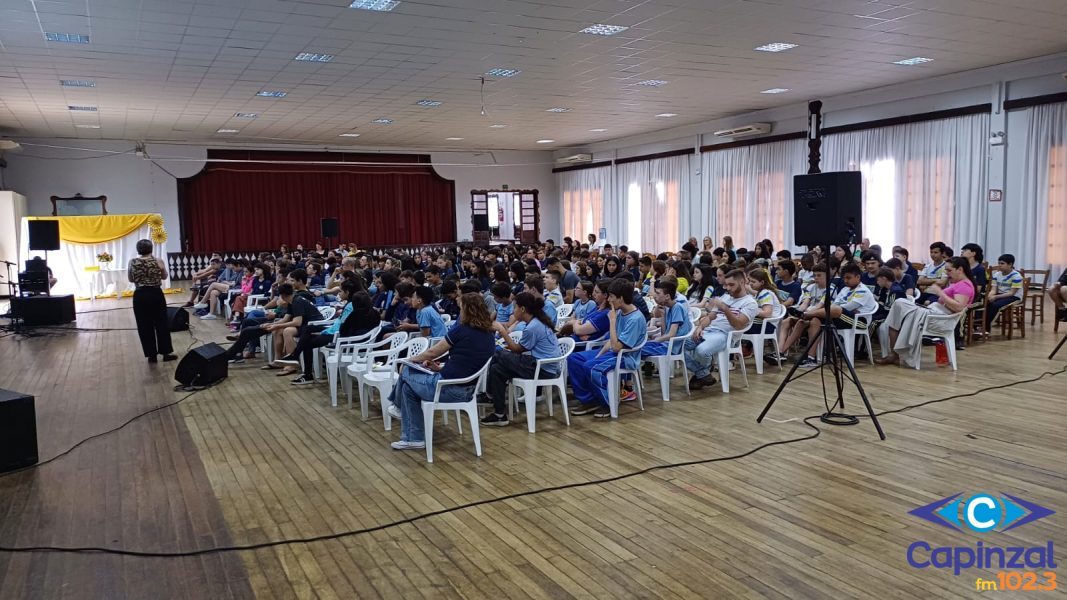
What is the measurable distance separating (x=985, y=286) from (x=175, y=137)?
56.0 feet

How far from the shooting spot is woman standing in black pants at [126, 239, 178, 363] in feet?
27.4

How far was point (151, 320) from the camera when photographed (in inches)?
340

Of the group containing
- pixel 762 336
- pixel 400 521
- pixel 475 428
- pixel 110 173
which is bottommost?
pixel 400 521

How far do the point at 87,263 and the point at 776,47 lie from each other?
1420 centimetres

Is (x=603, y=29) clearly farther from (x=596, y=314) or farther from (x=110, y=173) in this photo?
(x=110, y=173)

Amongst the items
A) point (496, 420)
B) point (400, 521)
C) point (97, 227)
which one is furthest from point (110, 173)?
point (400, 521)

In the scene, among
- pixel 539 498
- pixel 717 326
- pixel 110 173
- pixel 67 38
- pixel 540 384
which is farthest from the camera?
pixel 110 173

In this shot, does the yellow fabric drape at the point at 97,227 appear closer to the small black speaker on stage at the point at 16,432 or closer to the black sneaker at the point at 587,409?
the small black speaker on stage at the point at 16,432

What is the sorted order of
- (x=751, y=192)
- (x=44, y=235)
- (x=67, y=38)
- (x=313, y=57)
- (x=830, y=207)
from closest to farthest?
1. (x=830, y=207)
2. (x=67, y=38)
3. (x=313, y=57)
4. (x=44, y=235)
5. (x=751, y=192)

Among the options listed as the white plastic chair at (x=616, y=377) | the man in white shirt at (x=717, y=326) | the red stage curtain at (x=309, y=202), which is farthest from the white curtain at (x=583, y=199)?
the white plastic chair at (x=616, y=377)

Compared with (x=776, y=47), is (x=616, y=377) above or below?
below

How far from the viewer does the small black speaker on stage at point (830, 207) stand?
504 centimetres

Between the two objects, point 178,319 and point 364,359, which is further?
point 178,319

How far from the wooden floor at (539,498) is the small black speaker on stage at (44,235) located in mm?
8300
